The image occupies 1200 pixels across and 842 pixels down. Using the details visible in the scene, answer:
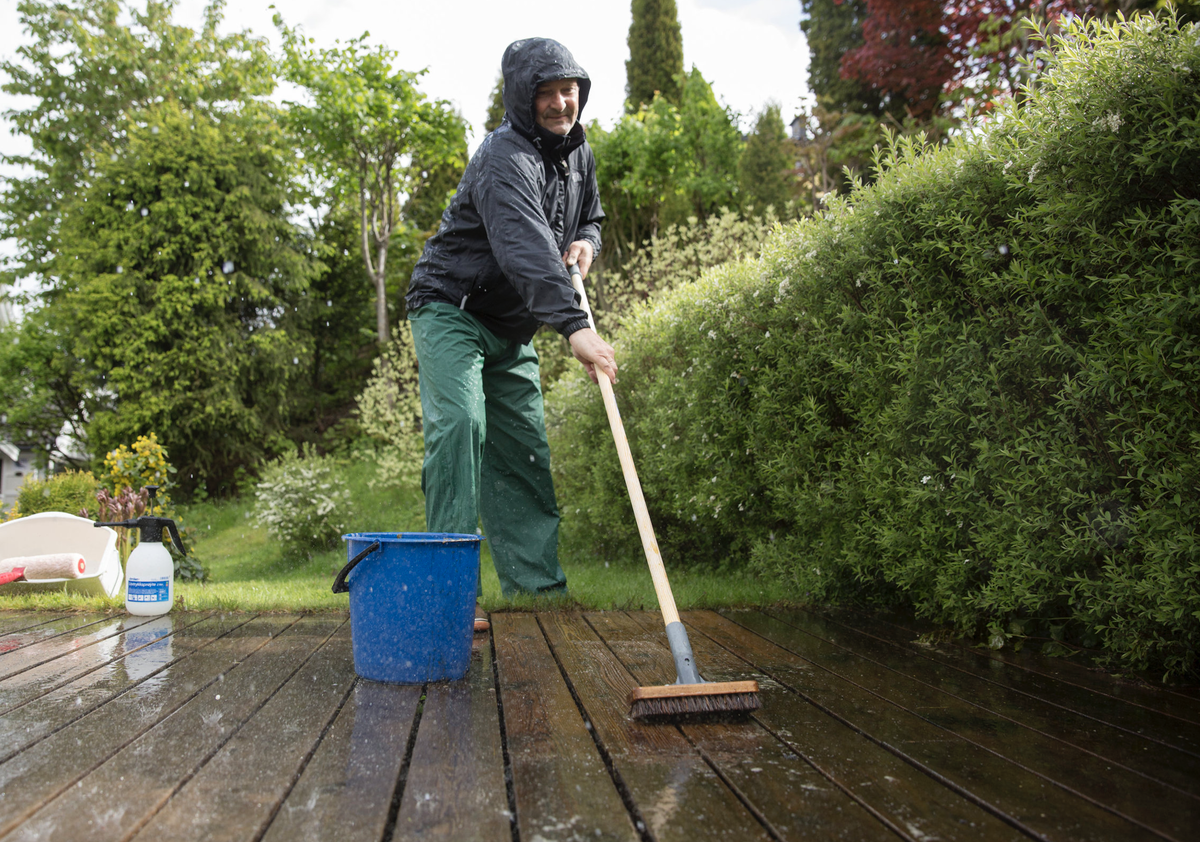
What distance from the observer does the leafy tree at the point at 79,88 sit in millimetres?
14297

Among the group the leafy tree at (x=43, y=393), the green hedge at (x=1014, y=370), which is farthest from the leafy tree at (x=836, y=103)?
the leafy tree at (x=43, y=393)

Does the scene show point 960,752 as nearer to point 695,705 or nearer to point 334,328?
point 695,705

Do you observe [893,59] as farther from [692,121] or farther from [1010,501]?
[1010,501]

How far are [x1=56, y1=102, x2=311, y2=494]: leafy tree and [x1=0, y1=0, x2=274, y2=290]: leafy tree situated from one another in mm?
4529

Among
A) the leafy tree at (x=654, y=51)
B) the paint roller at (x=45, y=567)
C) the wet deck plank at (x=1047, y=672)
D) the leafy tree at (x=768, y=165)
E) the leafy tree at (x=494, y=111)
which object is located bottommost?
the wet deck plank at (x=1047, y=672)

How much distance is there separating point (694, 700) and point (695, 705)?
0.01 meters

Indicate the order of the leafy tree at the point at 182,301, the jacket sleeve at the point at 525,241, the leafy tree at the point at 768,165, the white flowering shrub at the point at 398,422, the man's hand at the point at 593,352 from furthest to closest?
the leafy tree at the point at 768,165 < the leafy tree at the point at 182,301 < the white flowering shrub at the point at 398,422 < the jacket sleeve at the point at 525,241 < the man's hand at the point at 593,352

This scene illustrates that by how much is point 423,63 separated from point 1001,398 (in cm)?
1106

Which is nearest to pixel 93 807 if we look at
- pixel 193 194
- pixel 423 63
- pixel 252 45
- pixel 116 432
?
pixel 116 432

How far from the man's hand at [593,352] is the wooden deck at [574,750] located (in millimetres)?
799

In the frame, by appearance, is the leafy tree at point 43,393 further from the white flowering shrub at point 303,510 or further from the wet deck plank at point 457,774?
the wet deck plank at point 457,774

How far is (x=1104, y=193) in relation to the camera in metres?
1.83

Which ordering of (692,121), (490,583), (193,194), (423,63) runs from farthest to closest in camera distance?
(692,121) < (423,63) < (193,194) < (490,583)

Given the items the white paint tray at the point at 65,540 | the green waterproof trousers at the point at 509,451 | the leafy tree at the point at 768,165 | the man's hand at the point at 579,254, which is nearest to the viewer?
the green waterproof trousers at the point at 509,451
